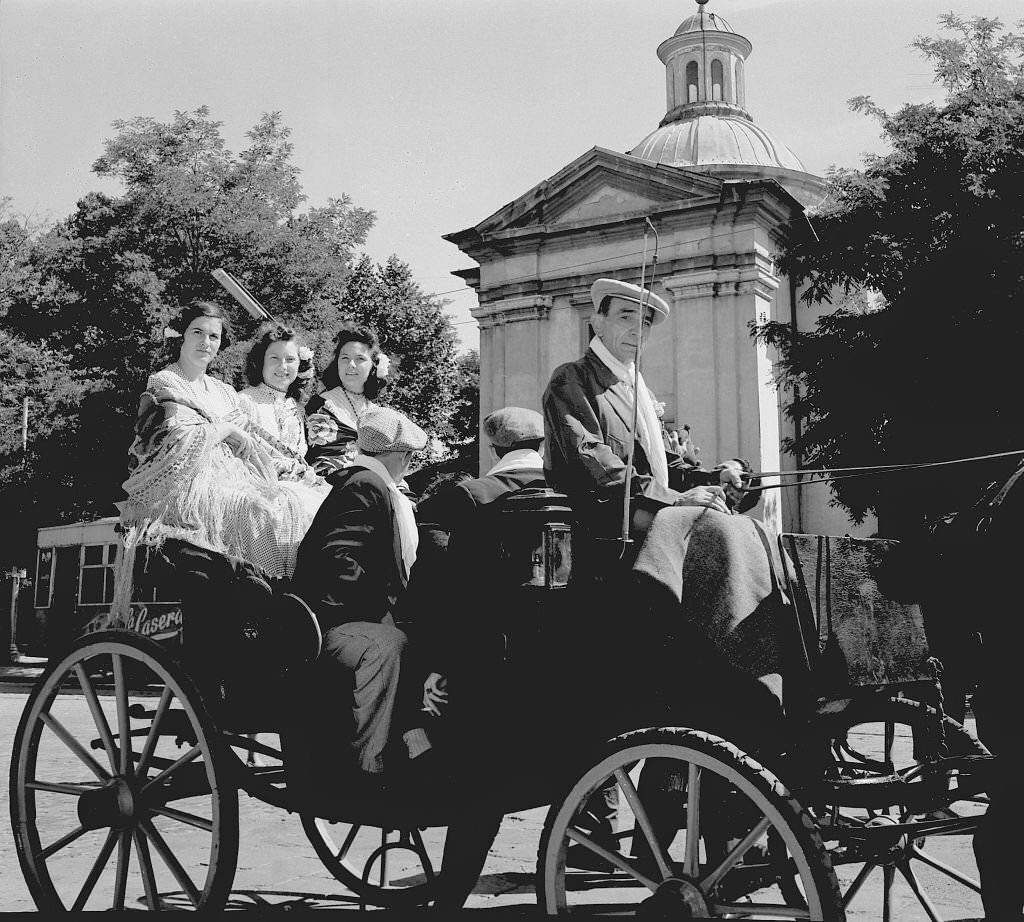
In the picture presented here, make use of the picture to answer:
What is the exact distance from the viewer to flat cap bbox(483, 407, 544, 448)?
14.7 ft

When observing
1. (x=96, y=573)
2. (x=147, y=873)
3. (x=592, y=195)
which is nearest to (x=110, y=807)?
(x=147, y=873)

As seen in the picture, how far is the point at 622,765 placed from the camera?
9.02 feet

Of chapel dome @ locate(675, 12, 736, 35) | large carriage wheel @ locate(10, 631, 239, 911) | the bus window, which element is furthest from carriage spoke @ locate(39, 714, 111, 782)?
chapel dome @ locate(675, 12, 736, 35)

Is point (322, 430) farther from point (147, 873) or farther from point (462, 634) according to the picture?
point (147, 873)

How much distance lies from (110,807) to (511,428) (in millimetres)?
2041

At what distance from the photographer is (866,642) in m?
3.18

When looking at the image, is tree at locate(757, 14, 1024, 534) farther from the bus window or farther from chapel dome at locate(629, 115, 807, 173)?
chapel dome at locate(629, 115, 807, 173)

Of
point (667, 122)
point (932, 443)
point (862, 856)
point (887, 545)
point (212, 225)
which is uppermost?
point (667, 122)

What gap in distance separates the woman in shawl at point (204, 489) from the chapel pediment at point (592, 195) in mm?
16829

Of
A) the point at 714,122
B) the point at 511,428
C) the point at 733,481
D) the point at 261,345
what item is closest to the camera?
the point at 733,481

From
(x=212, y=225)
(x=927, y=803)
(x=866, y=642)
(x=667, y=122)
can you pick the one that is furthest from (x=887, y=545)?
(x=667, y=122)

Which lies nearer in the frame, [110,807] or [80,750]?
[110,807]

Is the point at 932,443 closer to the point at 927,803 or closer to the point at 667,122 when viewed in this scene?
the point at 927,803

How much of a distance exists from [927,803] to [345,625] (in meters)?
1.87
